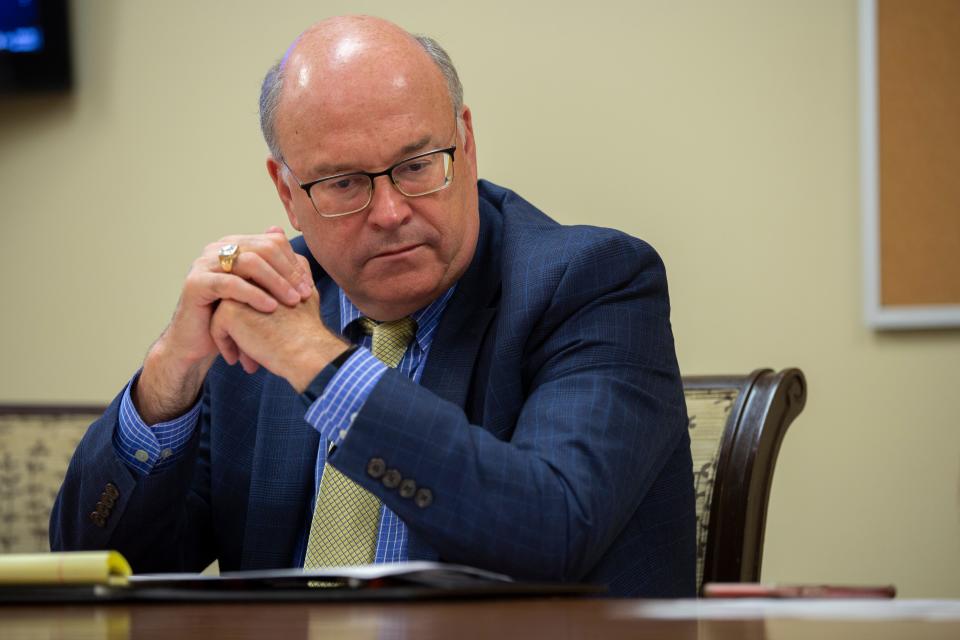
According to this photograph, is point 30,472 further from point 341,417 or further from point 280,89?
point 341,417

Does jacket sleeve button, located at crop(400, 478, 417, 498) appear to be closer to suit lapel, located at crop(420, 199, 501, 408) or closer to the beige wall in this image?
suit lapel, located at crop(420, 199, 501, 408)

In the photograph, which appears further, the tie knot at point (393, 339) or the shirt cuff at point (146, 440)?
the tie knot at point (393, 339)

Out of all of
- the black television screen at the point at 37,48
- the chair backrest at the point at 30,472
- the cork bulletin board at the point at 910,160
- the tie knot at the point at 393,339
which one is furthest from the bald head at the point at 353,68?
the black television screen at the point at 37,48

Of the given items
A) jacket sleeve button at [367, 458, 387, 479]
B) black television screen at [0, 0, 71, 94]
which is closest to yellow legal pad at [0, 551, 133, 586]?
jacket sleeve button at [367, 458, 387, 479]

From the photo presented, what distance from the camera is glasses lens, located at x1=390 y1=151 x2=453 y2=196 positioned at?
171 cm

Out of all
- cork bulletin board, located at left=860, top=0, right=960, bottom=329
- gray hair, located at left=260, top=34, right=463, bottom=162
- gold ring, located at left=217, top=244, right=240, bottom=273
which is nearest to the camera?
gold ring, located at left=217, top=244, right=240, bottom=273

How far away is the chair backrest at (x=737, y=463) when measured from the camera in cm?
173

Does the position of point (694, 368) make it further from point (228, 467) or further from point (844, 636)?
point (844, 636)

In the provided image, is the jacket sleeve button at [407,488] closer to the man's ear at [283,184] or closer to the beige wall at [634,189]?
the man's ear at [283,184]

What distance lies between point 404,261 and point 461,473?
48cm

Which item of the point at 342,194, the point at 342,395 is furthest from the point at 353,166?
the point at 342,395

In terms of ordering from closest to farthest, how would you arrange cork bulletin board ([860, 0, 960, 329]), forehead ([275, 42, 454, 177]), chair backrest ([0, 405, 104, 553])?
forehead ([275, 42, 454, 177])
chair backrest ([0, 405, 104, 553])
cork bulletin board ([860, 0, 960, 329])

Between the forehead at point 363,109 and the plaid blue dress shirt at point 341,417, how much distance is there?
0.88 ft

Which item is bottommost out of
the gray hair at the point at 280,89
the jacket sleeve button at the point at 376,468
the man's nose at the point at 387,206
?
the jacket sleeve button at the point at 376,468
